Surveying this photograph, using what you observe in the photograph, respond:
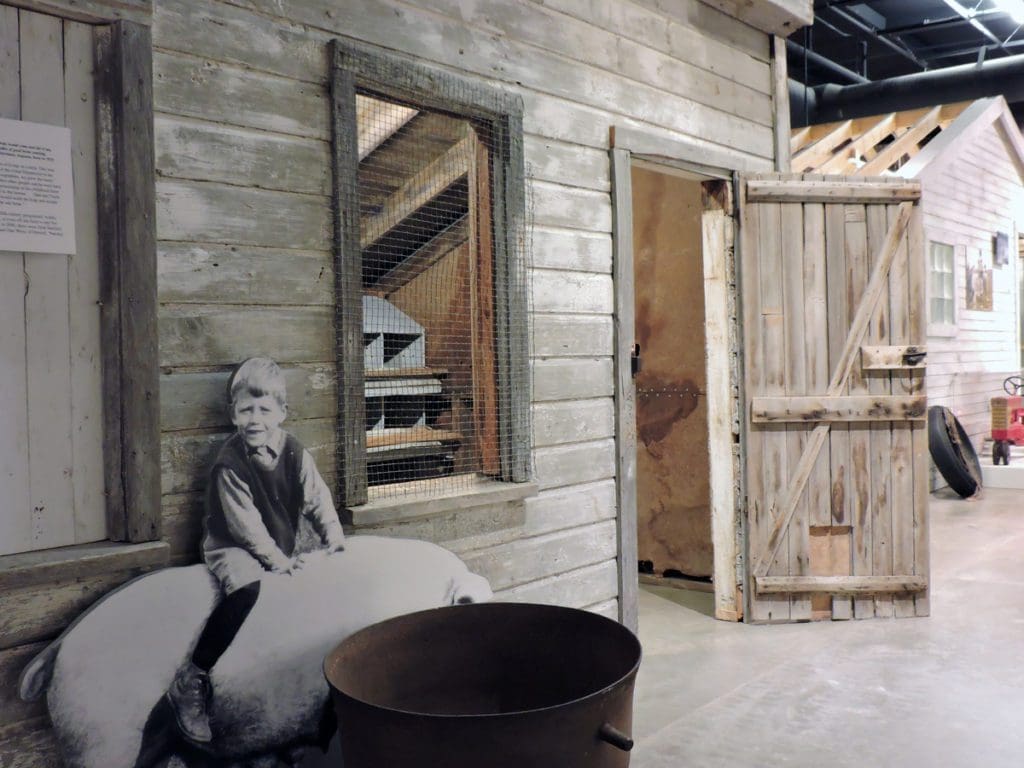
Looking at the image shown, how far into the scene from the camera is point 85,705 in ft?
6.32

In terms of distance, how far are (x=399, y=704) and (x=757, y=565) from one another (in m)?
2.35

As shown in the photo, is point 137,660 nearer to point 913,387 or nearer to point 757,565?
point 757,565

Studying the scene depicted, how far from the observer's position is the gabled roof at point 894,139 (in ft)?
26.5

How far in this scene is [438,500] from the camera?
269 centimetres

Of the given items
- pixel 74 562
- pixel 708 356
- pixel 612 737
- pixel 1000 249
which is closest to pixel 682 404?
pixel 708 356

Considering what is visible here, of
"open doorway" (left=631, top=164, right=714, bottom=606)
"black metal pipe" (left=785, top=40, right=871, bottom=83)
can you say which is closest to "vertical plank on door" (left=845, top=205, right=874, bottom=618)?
"open doorway" (left=631, top=164, right=714, bottom=606)

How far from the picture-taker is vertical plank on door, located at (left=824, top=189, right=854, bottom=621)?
4051mm

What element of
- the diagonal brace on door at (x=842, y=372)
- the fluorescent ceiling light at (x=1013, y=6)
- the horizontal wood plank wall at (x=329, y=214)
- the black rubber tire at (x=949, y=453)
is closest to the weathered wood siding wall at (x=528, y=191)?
the horizontal wood plank wall at (x=329, y=214)

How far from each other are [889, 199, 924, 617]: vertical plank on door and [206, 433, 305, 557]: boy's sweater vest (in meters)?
2.95

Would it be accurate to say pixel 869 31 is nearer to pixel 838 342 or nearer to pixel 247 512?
pixel 838 342

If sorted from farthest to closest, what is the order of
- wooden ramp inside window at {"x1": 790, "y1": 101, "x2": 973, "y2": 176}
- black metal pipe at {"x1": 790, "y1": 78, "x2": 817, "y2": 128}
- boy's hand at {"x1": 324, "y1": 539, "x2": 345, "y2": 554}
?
black metal pipe at {"x1": 790, "y1": 78, "x2": 817, "y2": 128} → wooden ramp inside window at {"x1": 790, "y1": 101, "x2": 973, "y2": 176} → boy's hand at {"x1": 324, "y1": 539, "x2": 345, "y2": 554}

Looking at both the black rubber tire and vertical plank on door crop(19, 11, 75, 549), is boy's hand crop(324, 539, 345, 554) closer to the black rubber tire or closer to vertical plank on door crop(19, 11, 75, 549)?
vertical plank on door crop(19, 11, 75, 549)

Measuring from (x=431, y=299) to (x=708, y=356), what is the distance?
179cm

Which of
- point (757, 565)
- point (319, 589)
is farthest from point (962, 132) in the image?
point (319, 589)
